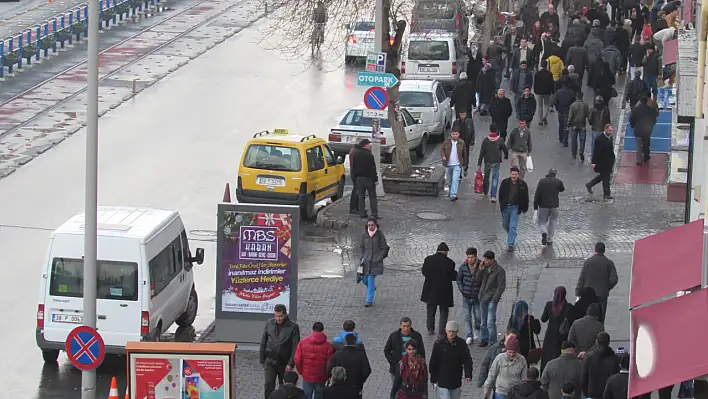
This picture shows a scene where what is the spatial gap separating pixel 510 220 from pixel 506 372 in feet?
28.9

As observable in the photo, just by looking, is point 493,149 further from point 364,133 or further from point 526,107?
point 526,107

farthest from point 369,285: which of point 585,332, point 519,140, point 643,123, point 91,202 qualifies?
point 643,123

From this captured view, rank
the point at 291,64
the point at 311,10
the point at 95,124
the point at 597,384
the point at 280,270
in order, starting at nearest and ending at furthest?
the point at 597,384
the point at 95,124
the point at 280,270
the point at 311,10
the point at 291,64

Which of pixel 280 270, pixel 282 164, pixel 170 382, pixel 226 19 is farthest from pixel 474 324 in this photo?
pixel 226 19

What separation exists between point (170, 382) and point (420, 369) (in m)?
2.65

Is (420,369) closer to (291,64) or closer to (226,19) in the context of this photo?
(291,64)

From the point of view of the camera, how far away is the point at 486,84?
3506 centimetres

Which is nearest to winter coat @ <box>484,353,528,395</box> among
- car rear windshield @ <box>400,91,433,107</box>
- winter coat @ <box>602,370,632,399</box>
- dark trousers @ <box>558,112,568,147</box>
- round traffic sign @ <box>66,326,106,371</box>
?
winter coat @ <box>602,370,632,399</box>

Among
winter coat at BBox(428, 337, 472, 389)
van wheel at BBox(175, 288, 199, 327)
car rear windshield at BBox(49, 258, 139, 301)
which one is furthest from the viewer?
van wheel at BBox(175, 288, 199, 327)

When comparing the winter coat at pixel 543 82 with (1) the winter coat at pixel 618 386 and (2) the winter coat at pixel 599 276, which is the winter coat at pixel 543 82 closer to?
(2) the winter coat at pixel 599 276

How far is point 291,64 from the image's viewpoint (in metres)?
43.4

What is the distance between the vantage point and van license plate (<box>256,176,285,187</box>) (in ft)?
83.6

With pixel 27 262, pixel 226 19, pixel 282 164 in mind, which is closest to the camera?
pixel 27 262

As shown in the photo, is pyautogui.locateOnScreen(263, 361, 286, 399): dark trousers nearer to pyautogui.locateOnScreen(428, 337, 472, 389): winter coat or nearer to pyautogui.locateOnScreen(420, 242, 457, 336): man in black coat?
pyautogui.locateOnScreen(428, 337, 472, 389): winter coat
